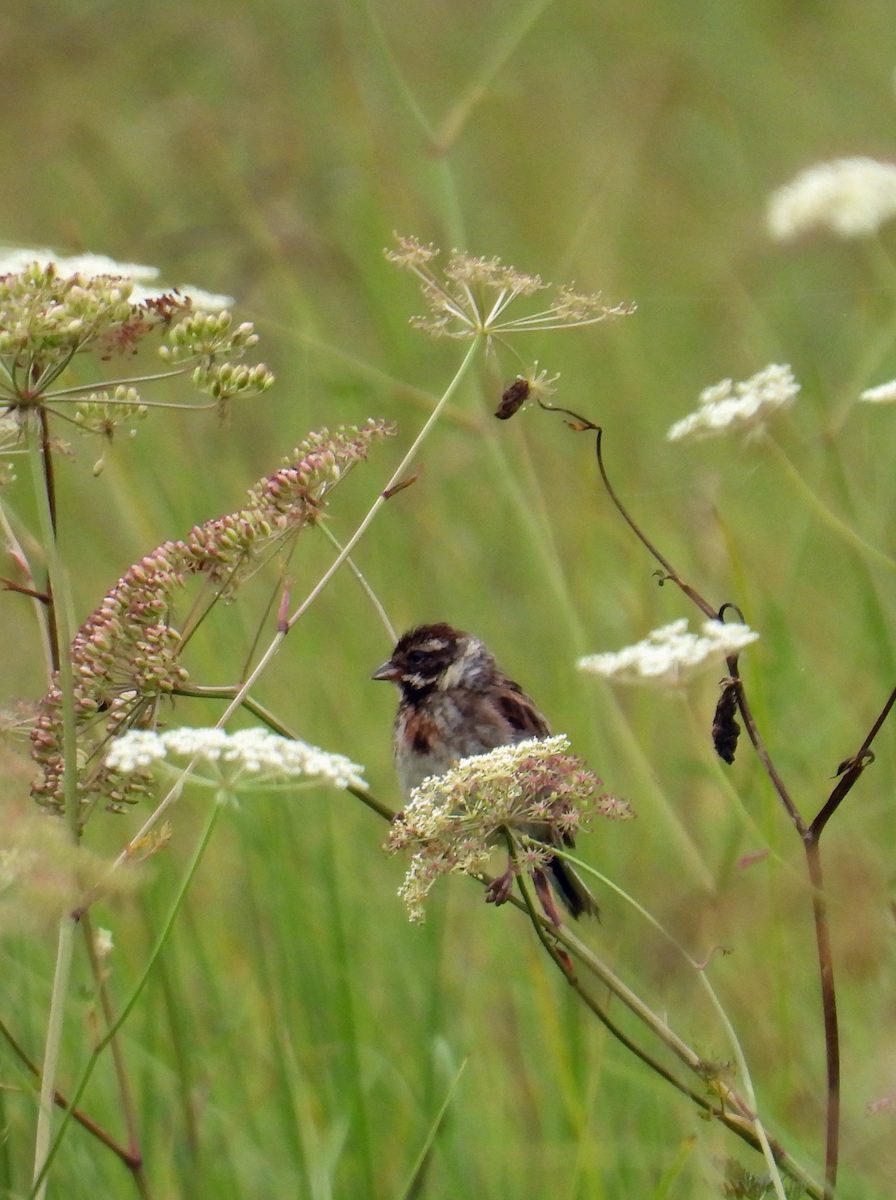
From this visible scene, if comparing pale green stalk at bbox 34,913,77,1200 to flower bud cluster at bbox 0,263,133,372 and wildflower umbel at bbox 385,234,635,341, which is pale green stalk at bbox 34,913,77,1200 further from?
wildflower umbel at bbox 385,234,635,341

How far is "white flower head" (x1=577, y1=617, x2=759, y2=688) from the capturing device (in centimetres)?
191

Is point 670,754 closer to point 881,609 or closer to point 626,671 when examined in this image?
point 881,609

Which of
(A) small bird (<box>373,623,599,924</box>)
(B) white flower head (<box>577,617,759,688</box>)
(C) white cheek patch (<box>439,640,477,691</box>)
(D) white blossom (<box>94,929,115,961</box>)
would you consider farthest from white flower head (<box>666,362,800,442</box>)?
(C) white cheek patch (<box>439,640,477,691</box>)

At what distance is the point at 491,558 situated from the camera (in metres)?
4.64

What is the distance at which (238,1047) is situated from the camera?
138 inches

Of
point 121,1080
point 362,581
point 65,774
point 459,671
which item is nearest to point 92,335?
point 65,774

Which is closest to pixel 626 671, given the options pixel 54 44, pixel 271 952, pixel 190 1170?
pixel 190 1170

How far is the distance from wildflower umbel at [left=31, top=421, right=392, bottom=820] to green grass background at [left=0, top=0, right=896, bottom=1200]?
0.15m

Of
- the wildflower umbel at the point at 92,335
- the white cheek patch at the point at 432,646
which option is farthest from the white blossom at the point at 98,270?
the white cheek patch at the point at 432,646

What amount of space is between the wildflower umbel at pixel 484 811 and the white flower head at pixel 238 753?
162 millimetres

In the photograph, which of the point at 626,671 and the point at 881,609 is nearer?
the point at 626,671

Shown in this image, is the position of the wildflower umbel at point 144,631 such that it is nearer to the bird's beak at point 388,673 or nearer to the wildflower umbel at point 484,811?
the wildflower umbel at point 484,811

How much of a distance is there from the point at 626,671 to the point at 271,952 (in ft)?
4.85

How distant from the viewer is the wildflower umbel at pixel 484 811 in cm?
180
